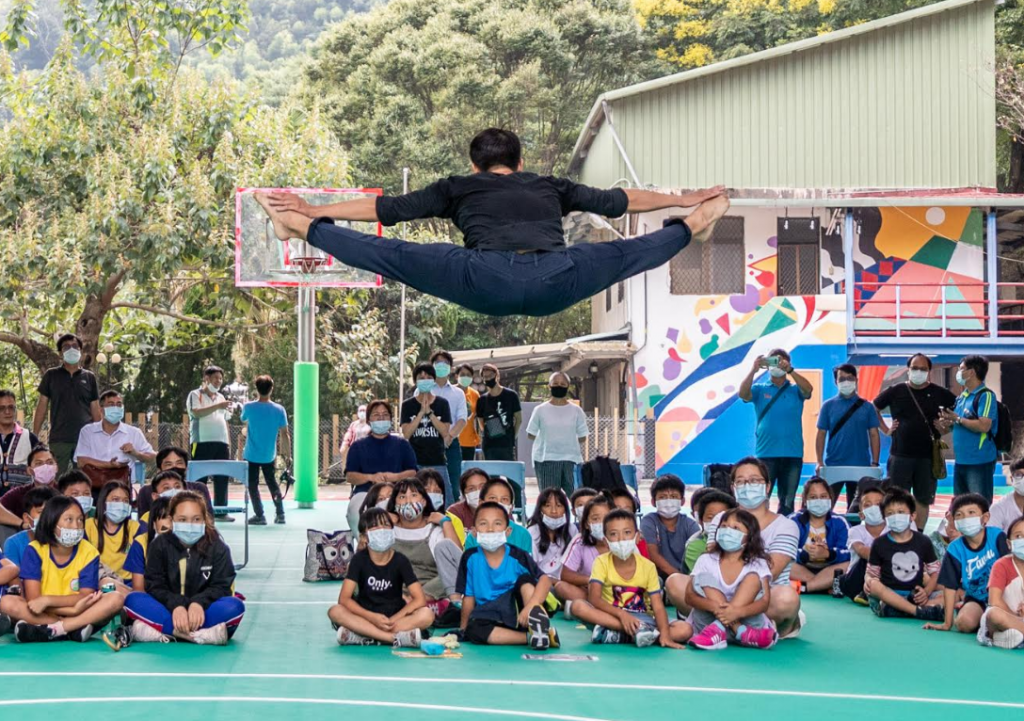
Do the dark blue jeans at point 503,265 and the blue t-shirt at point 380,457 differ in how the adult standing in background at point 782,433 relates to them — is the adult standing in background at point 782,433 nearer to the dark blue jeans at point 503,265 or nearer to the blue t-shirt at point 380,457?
the blue t-shirt at point 380,457

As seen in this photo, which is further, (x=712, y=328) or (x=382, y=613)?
(x=712, y=328)

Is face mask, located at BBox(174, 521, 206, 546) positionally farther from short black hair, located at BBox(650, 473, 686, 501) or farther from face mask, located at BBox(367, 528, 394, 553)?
short black hair, located at BBox(650, 473, 686, 501)

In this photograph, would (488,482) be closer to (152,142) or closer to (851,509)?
(851,509)

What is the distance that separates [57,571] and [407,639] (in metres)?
2.11

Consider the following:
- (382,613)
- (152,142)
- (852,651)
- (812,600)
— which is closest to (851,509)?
(812,600)

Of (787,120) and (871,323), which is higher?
(787,120)

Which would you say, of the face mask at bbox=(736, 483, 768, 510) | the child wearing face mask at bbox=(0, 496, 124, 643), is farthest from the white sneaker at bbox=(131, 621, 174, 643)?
the face mask at bbox=(736, 483, 768, 510)

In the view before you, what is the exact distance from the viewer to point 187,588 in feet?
25.9

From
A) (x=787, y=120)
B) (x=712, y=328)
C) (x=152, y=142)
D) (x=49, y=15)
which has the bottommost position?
(x=712, y=328)

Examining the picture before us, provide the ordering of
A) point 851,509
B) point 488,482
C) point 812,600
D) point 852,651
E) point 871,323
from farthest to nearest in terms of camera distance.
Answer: point 871,323
point 851,509
point 812,600
point 488,482
point 852,651

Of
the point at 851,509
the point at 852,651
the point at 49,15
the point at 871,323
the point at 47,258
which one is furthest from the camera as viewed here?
the point at 49,15

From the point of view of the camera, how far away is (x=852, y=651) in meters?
7.77

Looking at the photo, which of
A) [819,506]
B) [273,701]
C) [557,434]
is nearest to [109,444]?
[557,434]

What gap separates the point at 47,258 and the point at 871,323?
13722 millimetres
